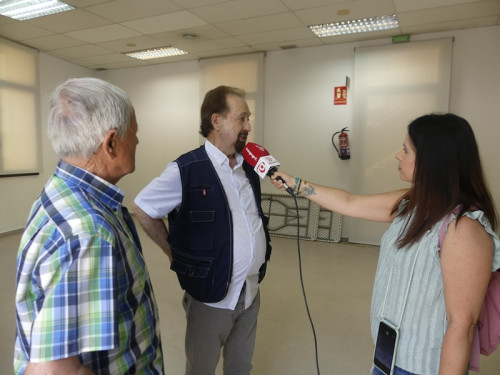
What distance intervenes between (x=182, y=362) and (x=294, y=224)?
3.49 m

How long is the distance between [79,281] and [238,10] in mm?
3856

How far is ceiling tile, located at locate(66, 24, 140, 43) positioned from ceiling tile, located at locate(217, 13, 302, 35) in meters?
1.29

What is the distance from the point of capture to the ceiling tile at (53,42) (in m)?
4.93

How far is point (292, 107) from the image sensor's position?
5434 millimetres

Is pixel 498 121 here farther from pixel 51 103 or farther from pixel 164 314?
pixel 51 103

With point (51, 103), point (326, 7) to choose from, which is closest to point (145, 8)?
point (326, 7)

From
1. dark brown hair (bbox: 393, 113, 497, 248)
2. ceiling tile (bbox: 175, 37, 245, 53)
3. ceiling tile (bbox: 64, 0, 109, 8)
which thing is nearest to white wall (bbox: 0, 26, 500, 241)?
ceiling tile (bbox: 175, 37, 245, 53)

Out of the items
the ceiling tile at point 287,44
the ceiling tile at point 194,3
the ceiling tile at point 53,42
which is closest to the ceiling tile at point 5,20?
the ceiling tile at point 53,42

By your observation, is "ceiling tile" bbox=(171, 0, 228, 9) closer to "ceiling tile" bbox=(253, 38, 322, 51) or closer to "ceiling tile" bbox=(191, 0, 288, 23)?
"ceiling tile" bbox=(191, 0, 288, 23)

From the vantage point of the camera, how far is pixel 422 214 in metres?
1.04

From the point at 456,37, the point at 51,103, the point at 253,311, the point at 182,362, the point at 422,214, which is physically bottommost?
the point at 182,362

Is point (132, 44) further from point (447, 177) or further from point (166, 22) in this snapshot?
point (447, 177)

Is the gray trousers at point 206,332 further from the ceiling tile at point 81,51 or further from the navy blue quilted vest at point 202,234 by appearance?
the ceiling tile at point 81,51

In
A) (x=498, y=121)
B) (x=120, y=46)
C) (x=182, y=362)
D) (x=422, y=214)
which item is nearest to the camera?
(x=422, y=214)
